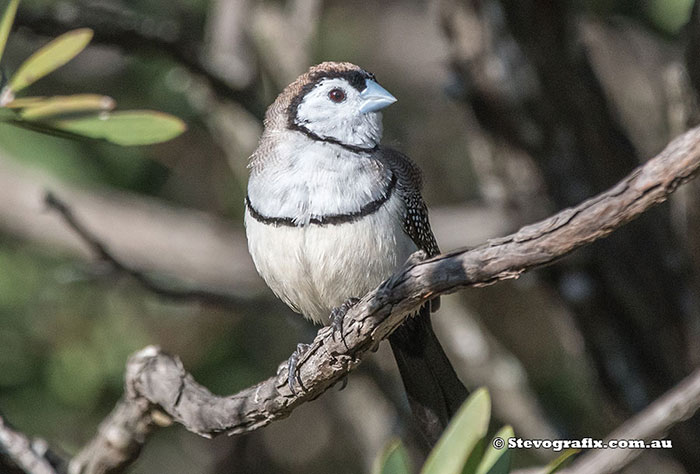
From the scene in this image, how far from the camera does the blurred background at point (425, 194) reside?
3.76 metres

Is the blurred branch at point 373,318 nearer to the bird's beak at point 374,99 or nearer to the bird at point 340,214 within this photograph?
the bird at point 340,214

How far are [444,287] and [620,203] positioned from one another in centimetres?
38

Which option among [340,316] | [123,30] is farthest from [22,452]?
[123,30]

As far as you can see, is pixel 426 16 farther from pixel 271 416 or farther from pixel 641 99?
pixel 271 416

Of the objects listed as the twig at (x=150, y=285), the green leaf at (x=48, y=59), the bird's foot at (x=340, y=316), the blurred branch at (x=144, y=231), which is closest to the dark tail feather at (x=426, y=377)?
the bird's foot at (x=340, y=316)

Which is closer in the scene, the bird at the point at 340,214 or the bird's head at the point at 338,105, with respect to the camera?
the bird at the point at 340,214

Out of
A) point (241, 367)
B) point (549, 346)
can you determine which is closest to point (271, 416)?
point (241, 367)

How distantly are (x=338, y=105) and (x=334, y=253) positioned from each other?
0.58 metres

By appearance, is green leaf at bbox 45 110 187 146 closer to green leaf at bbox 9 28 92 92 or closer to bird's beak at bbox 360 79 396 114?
green leaf at bbox 9 28 92 92

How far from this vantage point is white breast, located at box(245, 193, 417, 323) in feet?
9.20

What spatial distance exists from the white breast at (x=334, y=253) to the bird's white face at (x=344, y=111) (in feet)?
1.01

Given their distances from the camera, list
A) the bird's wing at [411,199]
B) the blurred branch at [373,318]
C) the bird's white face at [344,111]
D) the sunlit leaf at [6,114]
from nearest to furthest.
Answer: the blurred branch at [373,318] < the sunlit leaf at [6,114] < the bird's wing at [411,199] < the bird's white face at [344,111]

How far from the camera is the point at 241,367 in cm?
473

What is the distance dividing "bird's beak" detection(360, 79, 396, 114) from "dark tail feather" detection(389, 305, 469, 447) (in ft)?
2.14
